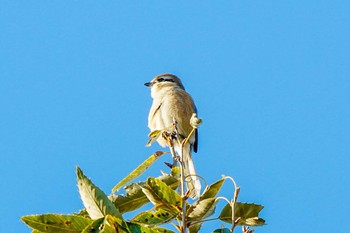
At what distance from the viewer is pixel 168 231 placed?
86.0 inches

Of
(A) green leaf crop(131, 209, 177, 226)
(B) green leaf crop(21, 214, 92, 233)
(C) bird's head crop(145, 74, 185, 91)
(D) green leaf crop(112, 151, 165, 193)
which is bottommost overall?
(B) green leaf crop(21, 214, 92, 233)

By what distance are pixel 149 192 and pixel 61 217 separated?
322 millimetres

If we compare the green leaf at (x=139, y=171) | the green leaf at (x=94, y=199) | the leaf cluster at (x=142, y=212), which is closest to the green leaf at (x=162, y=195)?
A: the leaf cluster at (x=142, y=212)

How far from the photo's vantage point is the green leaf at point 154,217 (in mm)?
2283

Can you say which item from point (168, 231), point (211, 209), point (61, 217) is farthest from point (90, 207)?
point (211, 209)

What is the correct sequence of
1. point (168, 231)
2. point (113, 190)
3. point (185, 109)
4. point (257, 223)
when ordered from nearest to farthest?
point (168, 231), point (257, 223), point (113, 190), point (185, 109)

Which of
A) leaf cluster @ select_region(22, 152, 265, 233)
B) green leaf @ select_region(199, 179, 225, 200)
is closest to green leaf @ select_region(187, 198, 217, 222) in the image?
leaf cluster @ select_region(22, 152, 265, 233)

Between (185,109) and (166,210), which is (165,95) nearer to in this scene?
(185,109)

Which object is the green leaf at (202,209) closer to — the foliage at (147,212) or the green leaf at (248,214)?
the foliage at (147,212)

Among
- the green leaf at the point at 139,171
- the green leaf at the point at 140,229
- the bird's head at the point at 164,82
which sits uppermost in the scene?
the bird's head at the point at 164,82

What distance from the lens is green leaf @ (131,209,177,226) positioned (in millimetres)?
2283

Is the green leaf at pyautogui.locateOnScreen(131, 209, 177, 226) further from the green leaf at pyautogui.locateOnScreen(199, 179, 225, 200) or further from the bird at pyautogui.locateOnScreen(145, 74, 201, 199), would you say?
the bird at pyautogui.locateOnScreen(145, 74, 201, 199)

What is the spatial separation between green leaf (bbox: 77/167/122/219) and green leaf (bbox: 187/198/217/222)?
0.90 feet

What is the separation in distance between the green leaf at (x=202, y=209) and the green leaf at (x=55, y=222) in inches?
14.3
